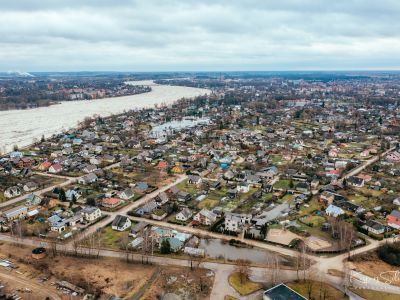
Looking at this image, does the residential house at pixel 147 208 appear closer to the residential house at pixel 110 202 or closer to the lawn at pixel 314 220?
the residential house at pixel 110 202

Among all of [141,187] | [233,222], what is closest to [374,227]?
[233,222]

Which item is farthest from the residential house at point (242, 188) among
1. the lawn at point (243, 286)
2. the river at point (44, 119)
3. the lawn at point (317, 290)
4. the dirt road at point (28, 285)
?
the river at point (44, 119)

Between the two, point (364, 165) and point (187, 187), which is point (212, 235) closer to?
point (187, 187)

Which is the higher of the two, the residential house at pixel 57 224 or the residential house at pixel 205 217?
the residential house at pixel 205 217

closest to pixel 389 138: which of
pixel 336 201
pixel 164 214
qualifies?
pixel 336 201

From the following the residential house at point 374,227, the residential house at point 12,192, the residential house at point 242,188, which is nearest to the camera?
the residential house at point 374,227

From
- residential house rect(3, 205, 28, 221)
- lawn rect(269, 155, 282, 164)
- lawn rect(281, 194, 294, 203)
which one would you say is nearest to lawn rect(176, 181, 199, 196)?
lawn rect(281, 194, 294, 203)

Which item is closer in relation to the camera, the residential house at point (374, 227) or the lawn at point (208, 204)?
the residential house at point (374, 227)

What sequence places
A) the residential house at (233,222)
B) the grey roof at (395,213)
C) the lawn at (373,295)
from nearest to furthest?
the lawn at (373,295), the residential house at (233,222), the grey roof at (395,213)
